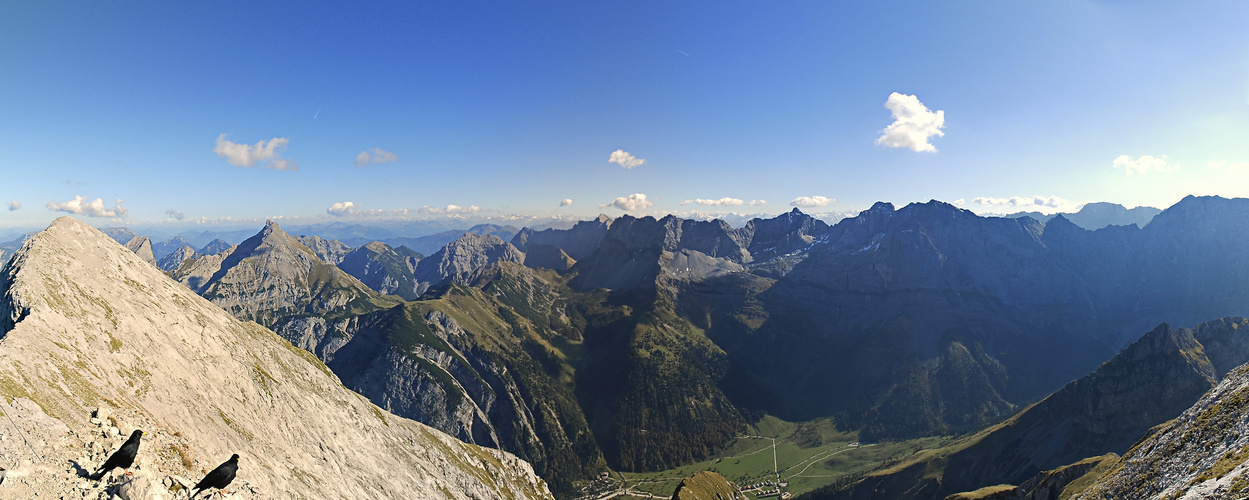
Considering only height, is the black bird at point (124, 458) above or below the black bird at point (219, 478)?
above

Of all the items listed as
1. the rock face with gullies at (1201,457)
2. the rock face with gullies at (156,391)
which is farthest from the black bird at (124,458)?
the rock face with gullies at (1201,457)

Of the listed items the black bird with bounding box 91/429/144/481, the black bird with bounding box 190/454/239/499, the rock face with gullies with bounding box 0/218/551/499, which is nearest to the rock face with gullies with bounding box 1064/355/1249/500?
the black bird with bounding box 190/454/239/499

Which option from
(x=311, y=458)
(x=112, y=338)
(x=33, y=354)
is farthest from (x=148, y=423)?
(x=311, y=458)

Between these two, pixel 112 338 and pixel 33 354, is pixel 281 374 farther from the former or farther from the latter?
pixel 33 354

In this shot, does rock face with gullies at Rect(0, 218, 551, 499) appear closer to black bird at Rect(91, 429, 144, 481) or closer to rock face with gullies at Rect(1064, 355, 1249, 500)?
black bird at Rect(91, 429, 144, 481)

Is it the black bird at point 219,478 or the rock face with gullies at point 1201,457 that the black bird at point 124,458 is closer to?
the black bird at point 219,478

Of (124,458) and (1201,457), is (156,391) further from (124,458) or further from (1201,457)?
(1201,457)
